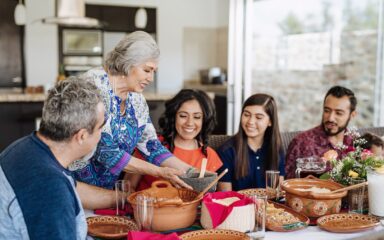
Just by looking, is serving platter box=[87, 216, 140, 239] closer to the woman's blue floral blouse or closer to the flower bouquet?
the woman's blue floral blouse

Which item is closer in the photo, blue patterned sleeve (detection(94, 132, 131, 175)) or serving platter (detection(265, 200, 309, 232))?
serving platter (detection(265, 200, 309, 232))

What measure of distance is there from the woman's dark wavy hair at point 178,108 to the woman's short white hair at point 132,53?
0.51 m

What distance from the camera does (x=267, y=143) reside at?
105 inches

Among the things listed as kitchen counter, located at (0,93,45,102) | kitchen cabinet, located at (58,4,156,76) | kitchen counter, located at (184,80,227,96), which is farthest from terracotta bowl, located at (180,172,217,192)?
kitchen cabinet, located at (58,4,156,76)

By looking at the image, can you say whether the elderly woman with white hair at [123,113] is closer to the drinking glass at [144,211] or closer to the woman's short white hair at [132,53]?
the woman's short white hair at [132,53]

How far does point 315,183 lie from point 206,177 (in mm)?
475

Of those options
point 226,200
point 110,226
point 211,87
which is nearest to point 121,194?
point 110,226

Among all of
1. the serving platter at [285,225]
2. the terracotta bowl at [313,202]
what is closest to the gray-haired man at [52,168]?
the serving platter at [285,225]

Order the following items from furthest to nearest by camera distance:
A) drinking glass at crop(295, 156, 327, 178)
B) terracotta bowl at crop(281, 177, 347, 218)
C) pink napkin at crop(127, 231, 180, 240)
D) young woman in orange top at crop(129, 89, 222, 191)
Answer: young woman in orange top at crop(129, 89, 222, 191), drinking glass at crop(295, 156, 327, 178), terracotta bowl at crop(281, 177, 347, 218), pink napkin at crop(127, 231, 180, 240)

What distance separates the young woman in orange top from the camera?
256cm

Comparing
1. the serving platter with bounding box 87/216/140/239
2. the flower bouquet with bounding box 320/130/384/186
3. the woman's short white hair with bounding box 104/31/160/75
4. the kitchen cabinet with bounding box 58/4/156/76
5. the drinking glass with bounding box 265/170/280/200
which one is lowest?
the serving platter with bounding box 87/216/140/239

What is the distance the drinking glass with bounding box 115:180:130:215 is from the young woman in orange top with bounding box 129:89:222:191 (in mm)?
582

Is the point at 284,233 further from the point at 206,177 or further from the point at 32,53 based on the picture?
the point at 32,53

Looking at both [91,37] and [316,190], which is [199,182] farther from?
[91,37]
